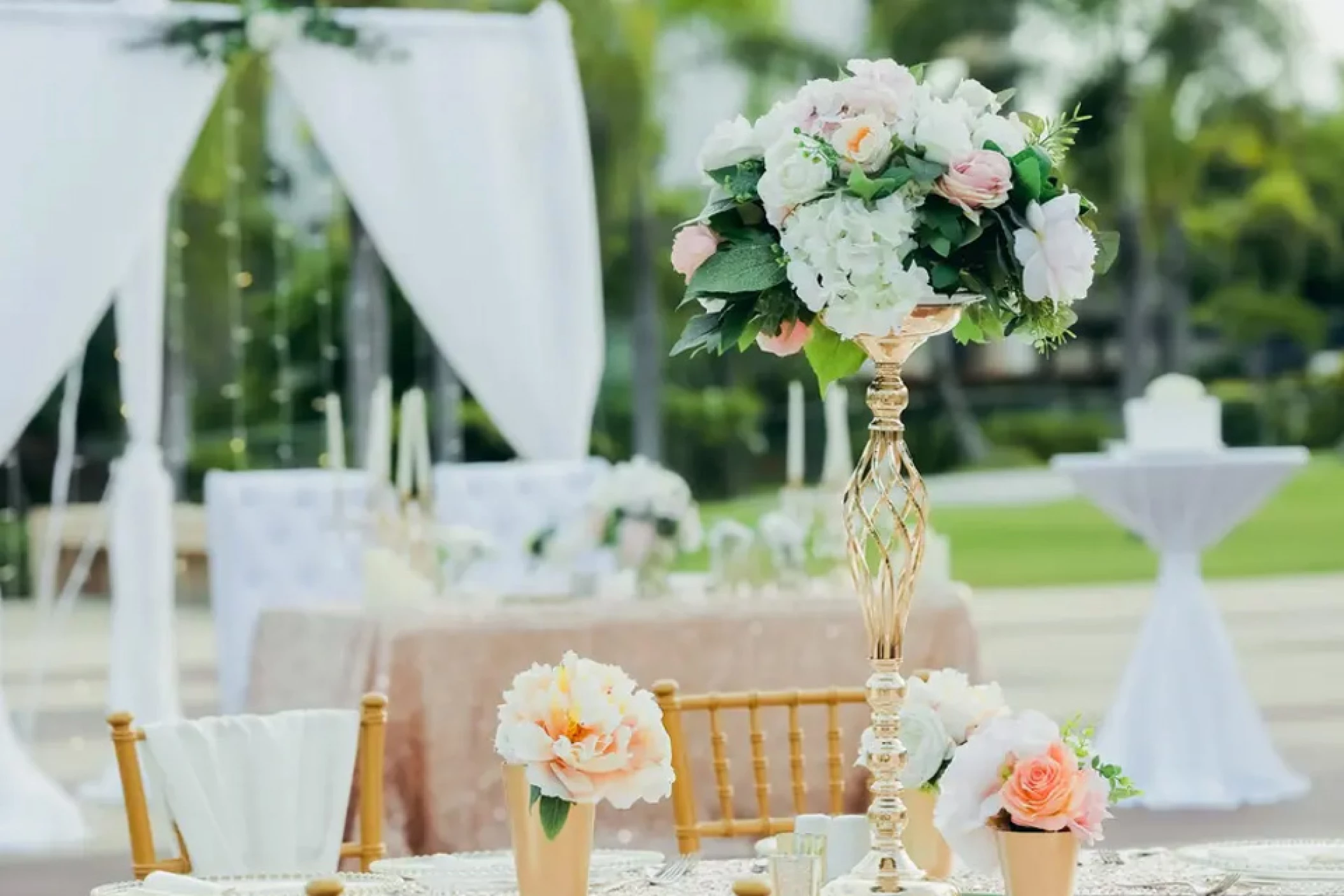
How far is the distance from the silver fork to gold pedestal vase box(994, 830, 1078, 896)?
1.46 ft

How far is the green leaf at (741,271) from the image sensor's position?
6.45ft

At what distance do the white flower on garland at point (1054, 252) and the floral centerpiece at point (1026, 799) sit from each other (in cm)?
36

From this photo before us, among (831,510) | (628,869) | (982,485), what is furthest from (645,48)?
(628,869)

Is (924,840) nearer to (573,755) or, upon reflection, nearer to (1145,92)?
(573,755)

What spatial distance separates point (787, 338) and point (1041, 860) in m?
0.49

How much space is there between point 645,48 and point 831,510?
417 inches

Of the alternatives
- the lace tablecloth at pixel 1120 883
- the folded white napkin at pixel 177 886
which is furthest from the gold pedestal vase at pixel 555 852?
the folded white napkin at pixel 177 886

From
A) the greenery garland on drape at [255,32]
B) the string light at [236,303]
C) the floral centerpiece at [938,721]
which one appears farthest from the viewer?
the string light at [236,303]

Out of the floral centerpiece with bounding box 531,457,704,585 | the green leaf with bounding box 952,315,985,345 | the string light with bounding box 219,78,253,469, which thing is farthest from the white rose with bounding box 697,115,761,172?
the string light with bounding box 219,78,253,469

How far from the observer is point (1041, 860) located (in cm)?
195

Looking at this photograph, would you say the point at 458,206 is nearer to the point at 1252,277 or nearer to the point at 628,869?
the point at 628,869

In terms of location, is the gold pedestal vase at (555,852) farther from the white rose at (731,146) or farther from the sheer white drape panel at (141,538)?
the sheer white drape panel at (141,538)

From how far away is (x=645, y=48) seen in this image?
15172 mm

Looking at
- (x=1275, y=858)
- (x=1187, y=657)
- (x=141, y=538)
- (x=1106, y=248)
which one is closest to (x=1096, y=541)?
(x=1187, y=657)
